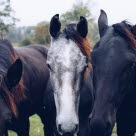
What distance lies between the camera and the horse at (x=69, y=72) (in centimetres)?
353

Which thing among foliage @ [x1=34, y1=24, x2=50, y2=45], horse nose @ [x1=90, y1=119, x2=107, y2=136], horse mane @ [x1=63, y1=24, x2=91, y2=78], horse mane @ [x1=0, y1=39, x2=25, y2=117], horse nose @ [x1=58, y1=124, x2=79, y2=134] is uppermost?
horse mane @ [x1=63, y1=24, x2=91, y2=78]

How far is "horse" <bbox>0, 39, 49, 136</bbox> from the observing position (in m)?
3.33

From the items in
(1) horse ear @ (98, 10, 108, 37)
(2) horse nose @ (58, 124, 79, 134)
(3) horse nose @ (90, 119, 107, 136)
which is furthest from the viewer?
(1) horse ear @ (98, 10, 108, 37)

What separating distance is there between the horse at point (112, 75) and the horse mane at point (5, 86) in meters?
1.00

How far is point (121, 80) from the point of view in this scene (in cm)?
344

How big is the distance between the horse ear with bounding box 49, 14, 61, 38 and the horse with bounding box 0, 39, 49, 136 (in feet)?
2.08

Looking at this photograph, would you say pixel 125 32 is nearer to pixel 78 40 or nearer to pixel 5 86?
pixel 78 40

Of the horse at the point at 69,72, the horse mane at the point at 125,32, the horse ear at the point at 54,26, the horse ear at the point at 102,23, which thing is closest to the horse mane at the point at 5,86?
the horse at the point at 69,72

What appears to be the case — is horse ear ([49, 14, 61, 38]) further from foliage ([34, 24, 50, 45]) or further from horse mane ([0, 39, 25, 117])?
foliage ([34, 24, 50, 45])

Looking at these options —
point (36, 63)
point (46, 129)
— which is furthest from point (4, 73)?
point (46, 129)

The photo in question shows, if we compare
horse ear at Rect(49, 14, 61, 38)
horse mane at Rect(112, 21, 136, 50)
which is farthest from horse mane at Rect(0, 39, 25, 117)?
horse mane at Rect(112, 21, 136, 50)

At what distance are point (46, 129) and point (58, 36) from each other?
8.12ft

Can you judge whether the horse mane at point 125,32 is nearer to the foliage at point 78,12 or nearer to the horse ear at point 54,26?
the horse ear at point 54,26

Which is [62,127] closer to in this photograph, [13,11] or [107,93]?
[107,93]
